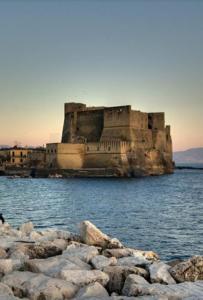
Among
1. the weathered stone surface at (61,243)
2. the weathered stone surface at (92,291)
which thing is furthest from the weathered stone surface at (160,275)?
the weathered stone surface at (61,243)

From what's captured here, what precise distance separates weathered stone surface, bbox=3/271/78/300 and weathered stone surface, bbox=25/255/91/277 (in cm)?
27

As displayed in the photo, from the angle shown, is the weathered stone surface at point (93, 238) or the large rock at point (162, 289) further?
the weathered stone surface at point (93, 238)

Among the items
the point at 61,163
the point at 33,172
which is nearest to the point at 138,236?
the point at 61,163

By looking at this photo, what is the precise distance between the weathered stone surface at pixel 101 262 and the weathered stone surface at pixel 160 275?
533mm

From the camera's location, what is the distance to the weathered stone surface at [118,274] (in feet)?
17.6

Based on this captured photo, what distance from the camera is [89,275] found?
213 inches

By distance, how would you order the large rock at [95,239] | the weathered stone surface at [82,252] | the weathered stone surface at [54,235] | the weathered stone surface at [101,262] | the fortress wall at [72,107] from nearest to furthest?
the weathered stone surface at [101,262] < the weathered stone surface at [82,252] < the large rock at [95,239] < the weathered stone surface at [54,235] < the fortress wall at [72,107]

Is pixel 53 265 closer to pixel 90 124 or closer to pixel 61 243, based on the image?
pixel 61 243

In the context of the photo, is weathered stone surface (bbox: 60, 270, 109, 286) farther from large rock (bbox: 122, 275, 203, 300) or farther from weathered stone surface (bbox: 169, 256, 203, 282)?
weathered stone surface (bbox: 169, 256, 203, 282)

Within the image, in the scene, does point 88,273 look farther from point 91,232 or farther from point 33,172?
point 33,172

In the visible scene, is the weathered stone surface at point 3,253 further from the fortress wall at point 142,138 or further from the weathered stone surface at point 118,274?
the fortress wall at point 142,138

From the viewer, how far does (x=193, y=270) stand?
5.62 m

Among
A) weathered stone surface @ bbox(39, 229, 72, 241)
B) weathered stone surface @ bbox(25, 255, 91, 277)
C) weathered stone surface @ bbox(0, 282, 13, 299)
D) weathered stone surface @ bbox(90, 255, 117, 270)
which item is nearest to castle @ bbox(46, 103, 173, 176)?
weathered stone surface @ bbox(39, 229, 72, 241)

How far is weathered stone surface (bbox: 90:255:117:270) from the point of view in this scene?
5.90 meters
